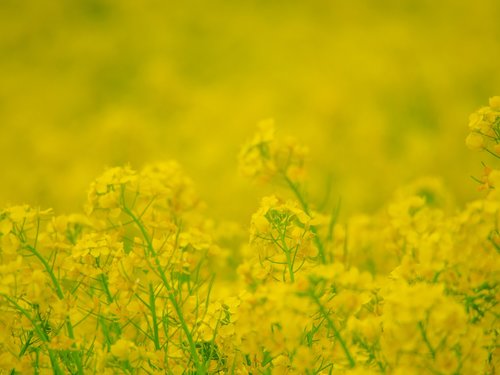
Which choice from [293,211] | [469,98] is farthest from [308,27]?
[293,211]

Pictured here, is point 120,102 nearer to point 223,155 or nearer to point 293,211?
point 223,155

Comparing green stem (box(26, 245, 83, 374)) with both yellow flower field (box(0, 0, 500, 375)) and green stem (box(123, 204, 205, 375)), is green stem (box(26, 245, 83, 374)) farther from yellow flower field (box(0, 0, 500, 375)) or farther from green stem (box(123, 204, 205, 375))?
green stem (box(123, 204, 205, 375))

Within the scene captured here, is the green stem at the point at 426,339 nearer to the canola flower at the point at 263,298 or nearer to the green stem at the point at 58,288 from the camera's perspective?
the canola flower at the point at 263,298

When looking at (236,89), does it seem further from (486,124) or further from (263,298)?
(263,298)

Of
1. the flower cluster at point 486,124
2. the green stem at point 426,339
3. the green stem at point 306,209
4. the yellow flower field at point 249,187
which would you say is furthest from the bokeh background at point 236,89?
the green stem at point 426,339

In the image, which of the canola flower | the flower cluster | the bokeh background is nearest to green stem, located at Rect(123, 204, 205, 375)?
the canola flower

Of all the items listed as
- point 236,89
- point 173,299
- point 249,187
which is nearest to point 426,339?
point 173,299
